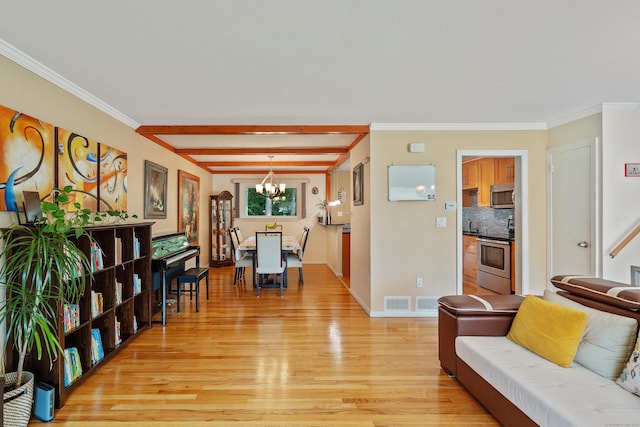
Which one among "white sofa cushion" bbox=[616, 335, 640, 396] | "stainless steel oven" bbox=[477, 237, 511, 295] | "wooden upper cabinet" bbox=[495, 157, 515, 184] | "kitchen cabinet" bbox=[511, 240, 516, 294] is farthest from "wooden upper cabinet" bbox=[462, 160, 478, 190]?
"white sofa cushion" bbox=[616, 335, 640, 396]

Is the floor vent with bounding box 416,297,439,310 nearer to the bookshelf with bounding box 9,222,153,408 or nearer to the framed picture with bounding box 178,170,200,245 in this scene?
the bookshelf with bounding box 9,222,153,408

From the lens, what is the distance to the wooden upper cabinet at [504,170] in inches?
197

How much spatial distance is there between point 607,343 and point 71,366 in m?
3.33

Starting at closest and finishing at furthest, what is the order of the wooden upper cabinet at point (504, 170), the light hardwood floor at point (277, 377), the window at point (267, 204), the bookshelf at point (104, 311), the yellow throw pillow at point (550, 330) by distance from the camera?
the yellow throw pillow at point (550, 330), the light hardwood floor at point (277, 377), the bookshelf at point (104, 311), the wooden upper cabinet at point (504, 170), the window at point (267, 204)

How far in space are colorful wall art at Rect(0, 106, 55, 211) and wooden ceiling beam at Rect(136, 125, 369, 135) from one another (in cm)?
156

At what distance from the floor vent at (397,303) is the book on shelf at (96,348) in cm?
288

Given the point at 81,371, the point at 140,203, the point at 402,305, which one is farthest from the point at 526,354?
the point at 140,203

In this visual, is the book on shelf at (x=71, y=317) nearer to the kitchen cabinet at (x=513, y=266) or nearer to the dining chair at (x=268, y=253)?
the dining chair at (x=268, y=253)

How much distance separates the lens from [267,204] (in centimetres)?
802

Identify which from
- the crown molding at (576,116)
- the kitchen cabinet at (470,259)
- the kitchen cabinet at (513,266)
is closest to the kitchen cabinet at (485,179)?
the kitchen cabinet at (470,259)

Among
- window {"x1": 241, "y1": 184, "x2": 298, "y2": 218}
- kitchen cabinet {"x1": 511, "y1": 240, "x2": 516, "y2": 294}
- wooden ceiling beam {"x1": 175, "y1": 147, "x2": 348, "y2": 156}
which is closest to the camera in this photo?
kitchen cabinet {"x1": 511, "y1": 240, "x2": 516, "y2": 294}

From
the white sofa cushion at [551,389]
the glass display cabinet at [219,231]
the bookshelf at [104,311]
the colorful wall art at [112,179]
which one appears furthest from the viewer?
the glass display cabinet at [219,231]

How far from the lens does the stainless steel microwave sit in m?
4.89

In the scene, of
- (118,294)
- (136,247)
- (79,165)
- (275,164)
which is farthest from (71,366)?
(275,164)
